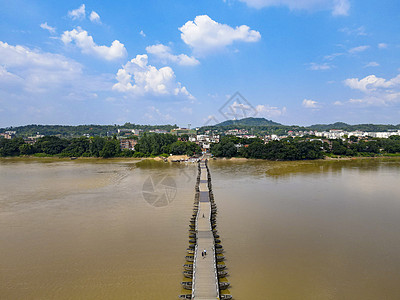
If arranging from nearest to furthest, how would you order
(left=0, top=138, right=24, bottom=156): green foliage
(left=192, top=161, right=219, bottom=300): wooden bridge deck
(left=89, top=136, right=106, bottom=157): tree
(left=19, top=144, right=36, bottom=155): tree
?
1. (left=192, top=161, right=219, bottom=300): wooden bridge deck
2. (left=89, top=136, right=106, bottom=157): tree
3. (left=0, top=138, right=24, bottom=156): green foliage
4. (left=19, top=144, right=36, bottom=155): tree

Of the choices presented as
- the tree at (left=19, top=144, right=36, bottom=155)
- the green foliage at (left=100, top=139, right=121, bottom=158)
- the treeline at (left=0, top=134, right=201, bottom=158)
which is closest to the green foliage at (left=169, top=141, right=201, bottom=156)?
the treeline at (left=0, top=134, right=201, bottom=158)

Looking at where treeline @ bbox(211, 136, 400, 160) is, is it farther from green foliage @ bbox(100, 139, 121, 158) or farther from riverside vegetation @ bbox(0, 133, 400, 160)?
green foliage @ bbox(100, 139, 121, 158)

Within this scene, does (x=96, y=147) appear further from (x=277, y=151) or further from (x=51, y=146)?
(x=277, y=151)

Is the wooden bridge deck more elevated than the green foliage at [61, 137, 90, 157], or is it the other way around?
the green foliage at [61, 137, 90, 157]

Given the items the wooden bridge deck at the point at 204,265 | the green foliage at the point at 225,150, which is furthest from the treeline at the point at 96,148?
the wooden bridge deck at the point at 204,265

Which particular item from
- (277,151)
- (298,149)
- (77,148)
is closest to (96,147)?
(77,148)

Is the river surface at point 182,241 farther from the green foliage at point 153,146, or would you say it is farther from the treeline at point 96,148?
the green foliage at point 153,146

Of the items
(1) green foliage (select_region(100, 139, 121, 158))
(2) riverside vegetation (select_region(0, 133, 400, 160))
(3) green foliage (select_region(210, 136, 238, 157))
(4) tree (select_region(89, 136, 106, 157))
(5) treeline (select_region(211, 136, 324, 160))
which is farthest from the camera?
(4) tree (select_region(89, 136, 106, 157))
